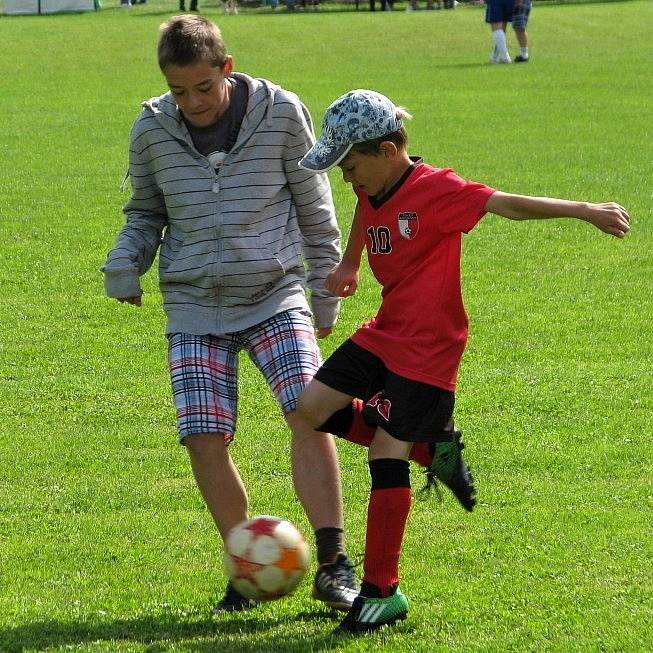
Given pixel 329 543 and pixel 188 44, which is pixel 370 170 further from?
pixel 329 543

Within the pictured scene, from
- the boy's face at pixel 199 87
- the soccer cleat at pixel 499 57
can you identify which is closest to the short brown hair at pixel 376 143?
the boy's face at pixel 199 87

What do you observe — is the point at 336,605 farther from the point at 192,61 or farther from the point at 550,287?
the point at 550,287

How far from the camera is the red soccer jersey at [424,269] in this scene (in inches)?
187

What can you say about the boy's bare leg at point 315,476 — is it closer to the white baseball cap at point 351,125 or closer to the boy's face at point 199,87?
the white baseball cap at point 351,125

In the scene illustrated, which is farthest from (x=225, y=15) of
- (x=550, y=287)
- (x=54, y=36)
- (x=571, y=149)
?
(x=550, y=287)

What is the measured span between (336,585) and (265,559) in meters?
0.32

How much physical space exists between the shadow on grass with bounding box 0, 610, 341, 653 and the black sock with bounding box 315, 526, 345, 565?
206 millimetres

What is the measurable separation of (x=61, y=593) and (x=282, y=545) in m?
1.01

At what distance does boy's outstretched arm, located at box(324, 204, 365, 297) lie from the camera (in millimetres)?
5156

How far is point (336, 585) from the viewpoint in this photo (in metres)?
4.85

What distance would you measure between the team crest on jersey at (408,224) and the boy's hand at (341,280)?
1.58 feet

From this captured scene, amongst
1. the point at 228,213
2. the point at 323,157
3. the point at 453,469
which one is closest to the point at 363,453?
the point at 453,469

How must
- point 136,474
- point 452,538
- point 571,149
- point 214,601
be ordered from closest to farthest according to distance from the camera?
point 214,601, point 452,538, point 136,474, point 571,149

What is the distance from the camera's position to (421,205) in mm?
4750
